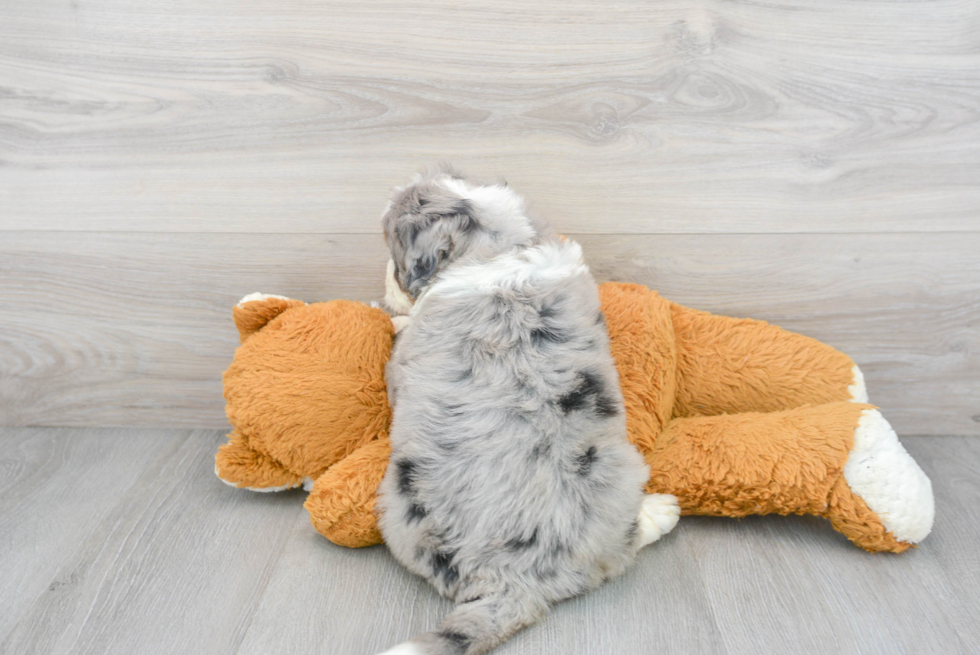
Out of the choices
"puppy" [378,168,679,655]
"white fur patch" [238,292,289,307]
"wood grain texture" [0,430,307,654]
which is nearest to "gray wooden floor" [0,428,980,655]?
"wood grain texture" [0,430,307,654]

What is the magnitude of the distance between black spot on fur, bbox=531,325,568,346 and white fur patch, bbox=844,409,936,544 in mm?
626

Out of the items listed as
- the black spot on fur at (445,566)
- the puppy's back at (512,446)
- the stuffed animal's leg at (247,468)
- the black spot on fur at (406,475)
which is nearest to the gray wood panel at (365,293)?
the stuffed animal's leg at (247,468)

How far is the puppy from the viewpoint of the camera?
3.67 ft

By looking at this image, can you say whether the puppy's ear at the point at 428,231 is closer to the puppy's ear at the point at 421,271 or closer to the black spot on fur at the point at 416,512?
the puppy's ear at the point at 421,271

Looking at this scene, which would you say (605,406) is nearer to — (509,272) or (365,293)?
(509,272)

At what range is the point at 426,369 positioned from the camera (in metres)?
1.21

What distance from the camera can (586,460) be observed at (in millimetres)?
1159

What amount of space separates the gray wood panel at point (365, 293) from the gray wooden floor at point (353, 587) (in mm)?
297

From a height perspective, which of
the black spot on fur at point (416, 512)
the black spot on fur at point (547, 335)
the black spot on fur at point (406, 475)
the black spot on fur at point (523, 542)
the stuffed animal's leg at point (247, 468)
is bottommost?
the stuffed animal's leg at point (247, 468)

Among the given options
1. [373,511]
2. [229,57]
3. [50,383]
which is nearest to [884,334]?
[373,511]

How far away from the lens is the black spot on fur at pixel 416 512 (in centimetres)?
117

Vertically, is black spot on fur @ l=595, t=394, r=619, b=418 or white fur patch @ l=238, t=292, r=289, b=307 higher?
black spot on fur @ l=595, t=394, r=619, b=418

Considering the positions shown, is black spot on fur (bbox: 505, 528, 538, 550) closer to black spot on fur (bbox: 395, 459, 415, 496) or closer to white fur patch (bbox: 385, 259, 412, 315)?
black spot on fur (bbox: 395, 459, 415, 496)

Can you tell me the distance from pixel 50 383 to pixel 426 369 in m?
1.23
